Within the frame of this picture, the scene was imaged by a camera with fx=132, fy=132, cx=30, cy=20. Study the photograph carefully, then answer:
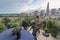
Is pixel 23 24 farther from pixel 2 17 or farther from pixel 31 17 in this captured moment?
pixel 2 17

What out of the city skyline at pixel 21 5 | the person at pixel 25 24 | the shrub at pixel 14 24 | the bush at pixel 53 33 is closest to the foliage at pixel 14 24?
the shrub at pixel 14 24

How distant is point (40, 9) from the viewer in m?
2.77

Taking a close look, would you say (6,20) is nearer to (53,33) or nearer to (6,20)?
(6,20)

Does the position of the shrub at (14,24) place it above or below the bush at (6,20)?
below

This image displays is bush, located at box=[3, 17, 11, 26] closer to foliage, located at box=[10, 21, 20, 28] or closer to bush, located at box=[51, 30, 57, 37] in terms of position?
foliage, located at box=[10, 21, 20, 28]

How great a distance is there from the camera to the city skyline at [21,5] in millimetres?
2635

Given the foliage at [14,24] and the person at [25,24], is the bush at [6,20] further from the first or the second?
the person at [25,24]

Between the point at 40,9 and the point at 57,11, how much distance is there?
0.39 metres

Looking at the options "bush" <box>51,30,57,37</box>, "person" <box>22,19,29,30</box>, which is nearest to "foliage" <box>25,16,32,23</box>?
"person" <box>22,19,29,30</box>

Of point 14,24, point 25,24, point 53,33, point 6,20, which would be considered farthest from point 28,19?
point 53,33

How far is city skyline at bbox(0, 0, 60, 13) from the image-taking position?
2.63 m

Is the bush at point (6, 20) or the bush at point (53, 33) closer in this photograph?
the bush at point (6, 20)

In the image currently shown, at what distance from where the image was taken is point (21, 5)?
2.68m

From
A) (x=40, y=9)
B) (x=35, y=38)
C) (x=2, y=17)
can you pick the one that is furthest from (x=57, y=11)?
(x=2, y=17)
